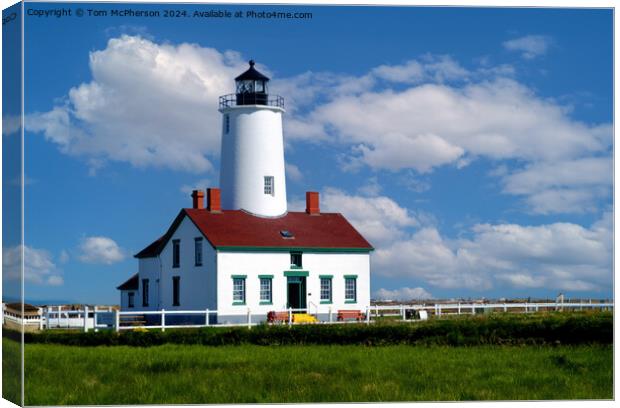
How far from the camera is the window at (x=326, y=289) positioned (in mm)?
33875

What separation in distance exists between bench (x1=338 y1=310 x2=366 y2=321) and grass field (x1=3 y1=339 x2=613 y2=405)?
14.2 meters

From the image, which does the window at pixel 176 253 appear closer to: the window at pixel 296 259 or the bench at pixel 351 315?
the window at pixel 296 259

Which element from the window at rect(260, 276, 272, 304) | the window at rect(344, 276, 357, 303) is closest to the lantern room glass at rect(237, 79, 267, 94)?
the window at rect(260, 276, 272, 304)

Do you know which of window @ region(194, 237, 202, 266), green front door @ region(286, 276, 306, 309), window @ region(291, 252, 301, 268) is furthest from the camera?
window @ region(291, 252, 301, 268)

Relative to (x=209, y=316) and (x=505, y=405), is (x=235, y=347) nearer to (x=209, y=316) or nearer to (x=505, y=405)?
(x=505, y=405)

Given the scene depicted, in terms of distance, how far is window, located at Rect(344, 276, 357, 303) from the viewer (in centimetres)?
3428

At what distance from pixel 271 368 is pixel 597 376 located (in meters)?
4.55

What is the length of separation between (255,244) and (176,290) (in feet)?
10.1

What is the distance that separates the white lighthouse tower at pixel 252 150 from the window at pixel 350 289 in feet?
10.4

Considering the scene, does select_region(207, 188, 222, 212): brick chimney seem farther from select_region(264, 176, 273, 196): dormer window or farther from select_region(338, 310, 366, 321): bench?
select_region(338, 310, 366, 321): bench

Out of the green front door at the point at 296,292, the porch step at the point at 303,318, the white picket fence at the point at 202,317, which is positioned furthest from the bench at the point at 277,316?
the green front door at the point at 296,292

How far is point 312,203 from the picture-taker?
3584 centimetres

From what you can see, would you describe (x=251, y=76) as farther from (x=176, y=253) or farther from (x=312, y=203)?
(x=176, y=253)

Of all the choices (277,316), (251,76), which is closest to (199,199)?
(251,76)
